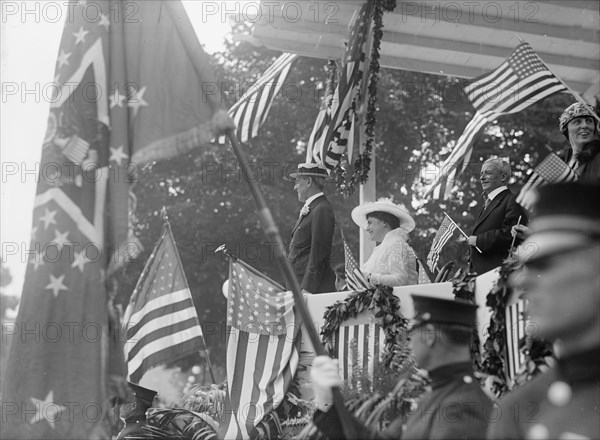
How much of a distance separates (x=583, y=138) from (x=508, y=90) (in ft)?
11.0

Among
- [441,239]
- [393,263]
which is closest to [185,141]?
[393,263]

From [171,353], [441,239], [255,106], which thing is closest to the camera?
[171,353]

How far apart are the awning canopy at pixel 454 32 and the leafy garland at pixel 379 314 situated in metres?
5.87

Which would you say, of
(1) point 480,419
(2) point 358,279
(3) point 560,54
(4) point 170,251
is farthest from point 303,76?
(1) point 480,419

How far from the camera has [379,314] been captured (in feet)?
24.1

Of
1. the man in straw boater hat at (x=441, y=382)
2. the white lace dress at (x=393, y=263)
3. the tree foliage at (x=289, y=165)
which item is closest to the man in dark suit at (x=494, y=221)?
the white lace dress at (x=393, y=263)

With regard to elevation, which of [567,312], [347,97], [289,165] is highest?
[289,165]

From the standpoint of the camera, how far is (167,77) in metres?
6.04

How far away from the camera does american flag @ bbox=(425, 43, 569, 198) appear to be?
1018 cm

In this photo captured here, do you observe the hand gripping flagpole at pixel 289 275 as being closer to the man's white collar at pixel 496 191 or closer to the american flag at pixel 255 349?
the american flag at pixel 255 349

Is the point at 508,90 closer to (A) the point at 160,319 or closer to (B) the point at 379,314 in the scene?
(B) the point at 379,314

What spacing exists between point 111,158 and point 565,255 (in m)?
2.93

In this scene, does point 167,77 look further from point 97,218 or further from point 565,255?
point 565,255

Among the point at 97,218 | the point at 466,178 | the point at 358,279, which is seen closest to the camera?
the point at 97,218
